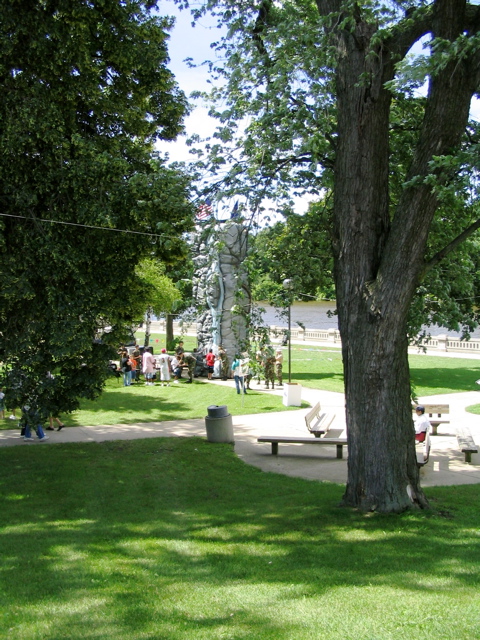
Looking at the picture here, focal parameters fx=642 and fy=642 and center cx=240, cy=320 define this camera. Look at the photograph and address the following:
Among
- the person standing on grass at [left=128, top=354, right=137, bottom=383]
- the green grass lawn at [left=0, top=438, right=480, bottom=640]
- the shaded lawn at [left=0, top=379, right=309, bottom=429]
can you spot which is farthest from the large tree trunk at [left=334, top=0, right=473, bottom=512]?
the person standing on grass at [left=128, top=354, right=137, bottom=383]

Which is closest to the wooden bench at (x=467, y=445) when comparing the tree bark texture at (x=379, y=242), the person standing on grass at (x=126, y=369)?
the tree bark texture at (x=379, y=242)

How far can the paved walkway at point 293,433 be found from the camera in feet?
39.4

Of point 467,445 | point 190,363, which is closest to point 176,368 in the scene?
point 190,363

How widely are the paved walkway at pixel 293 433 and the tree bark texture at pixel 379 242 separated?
317cm

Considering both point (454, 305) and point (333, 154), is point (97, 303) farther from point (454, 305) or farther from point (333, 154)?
point (454, 305)

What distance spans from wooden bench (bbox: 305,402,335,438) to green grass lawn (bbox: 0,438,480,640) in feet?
12.1

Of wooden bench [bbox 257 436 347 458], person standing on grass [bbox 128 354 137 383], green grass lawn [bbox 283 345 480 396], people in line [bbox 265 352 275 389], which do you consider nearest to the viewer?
wooden bench [bbox 257 436 347 458]

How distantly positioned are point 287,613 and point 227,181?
6.04 metres

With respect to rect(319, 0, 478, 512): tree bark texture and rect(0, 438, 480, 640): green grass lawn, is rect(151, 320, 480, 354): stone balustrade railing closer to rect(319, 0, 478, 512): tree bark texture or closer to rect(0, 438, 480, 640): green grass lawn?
rect(0, 438, 480, 640): green grass lawn

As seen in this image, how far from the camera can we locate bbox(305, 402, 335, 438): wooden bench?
47.7 ft

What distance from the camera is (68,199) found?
36.1 feet

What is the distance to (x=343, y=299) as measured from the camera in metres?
8.55

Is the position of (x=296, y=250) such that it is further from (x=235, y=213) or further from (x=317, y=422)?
(x=317, y=422)

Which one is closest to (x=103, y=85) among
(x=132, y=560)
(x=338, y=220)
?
(x=338, y=220)
